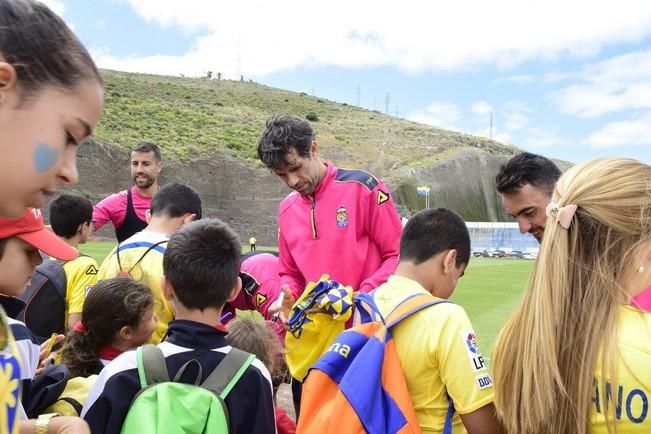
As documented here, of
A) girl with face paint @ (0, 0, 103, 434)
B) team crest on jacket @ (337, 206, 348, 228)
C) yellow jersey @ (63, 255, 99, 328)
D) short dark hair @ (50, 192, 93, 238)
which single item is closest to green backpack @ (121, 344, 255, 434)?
girl with face paint @ (0, 0, 103, 434)

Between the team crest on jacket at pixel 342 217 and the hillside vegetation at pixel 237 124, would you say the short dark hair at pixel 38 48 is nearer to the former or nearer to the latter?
the team crest on jacket at pixel 342 217

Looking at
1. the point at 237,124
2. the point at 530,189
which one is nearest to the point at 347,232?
the point at 530,189

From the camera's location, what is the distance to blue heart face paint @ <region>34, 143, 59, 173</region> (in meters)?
1.22

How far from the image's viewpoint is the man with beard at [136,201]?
5586mm

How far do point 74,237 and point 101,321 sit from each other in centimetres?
190

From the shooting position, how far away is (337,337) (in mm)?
2574

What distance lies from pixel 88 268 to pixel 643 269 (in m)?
3.73

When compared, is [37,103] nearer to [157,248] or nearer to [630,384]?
[630,384]

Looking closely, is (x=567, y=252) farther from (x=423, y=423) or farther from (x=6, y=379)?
(x=6, y=379)

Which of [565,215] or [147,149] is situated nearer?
[565,215]

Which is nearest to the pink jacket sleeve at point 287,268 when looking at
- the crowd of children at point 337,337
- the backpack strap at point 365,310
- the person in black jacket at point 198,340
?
the crowd of children at point 337,337

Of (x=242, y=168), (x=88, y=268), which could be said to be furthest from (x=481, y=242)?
(x=88, y=268)

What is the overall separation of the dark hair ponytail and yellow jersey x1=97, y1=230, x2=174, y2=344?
461 millimetres

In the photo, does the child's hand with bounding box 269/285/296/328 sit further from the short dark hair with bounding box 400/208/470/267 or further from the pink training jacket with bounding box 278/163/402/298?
the short dark hair with bounding box 400/208/470/267
